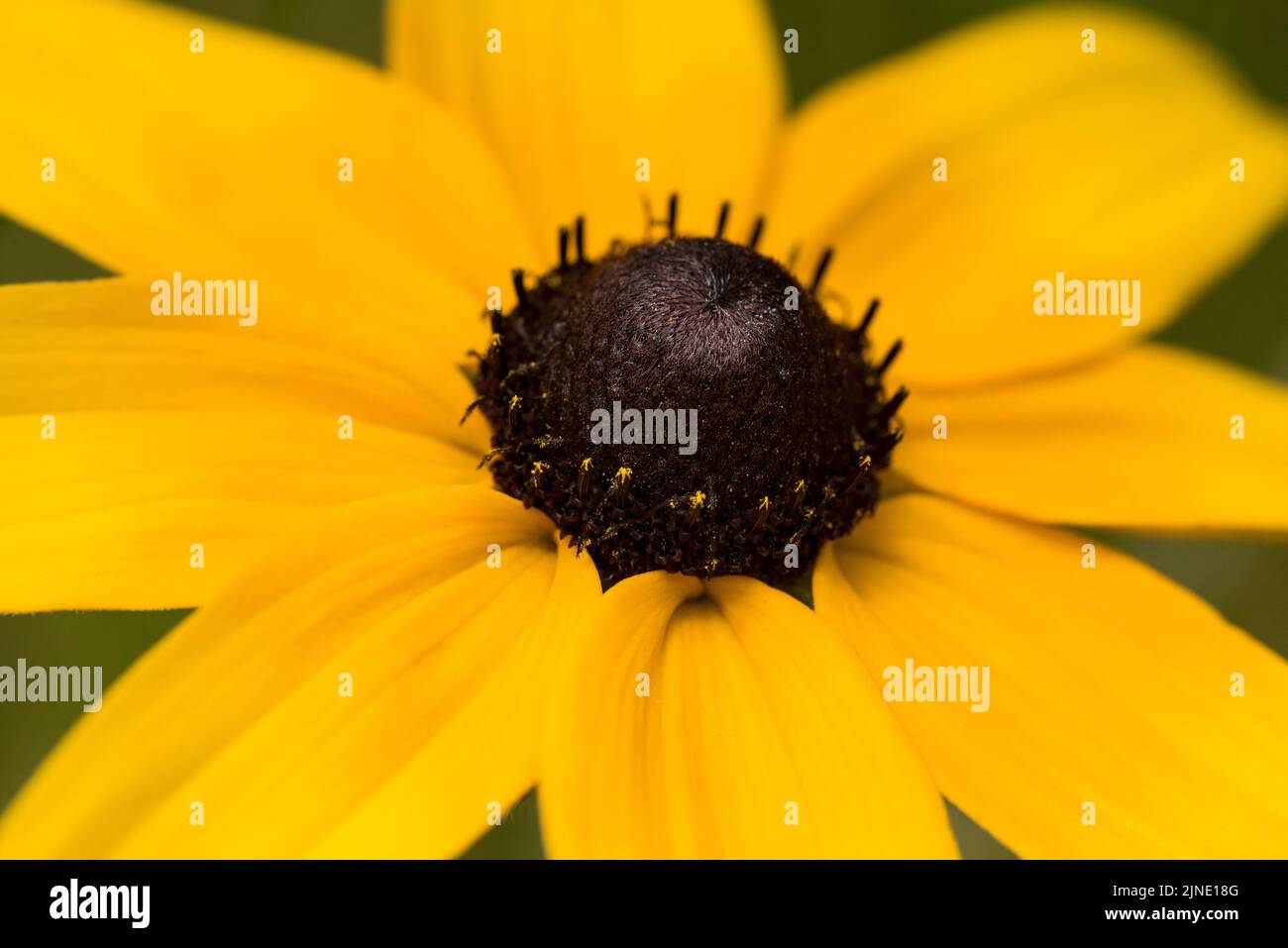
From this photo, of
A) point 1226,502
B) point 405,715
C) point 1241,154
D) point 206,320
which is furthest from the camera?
point 1241,154

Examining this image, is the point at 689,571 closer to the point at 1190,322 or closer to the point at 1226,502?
the point at 1226,502

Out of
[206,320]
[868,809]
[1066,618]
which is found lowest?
[868,809]

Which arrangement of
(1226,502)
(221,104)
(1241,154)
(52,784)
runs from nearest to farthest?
(52,784)
(1226,502)
(221,104)
(1241,154)

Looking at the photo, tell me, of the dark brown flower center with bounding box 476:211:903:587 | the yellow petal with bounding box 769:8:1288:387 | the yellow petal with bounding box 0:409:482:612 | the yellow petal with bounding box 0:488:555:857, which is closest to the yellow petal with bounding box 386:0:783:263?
the yellow petal with bounding box 769:8:1288:387

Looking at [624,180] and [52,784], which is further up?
[624,180]

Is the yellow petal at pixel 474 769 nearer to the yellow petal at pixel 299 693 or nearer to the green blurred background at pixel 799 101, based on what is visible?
the yellow petal at pixel 299 693

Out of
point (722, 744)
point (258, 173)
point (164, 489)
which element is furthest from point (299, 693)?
point (258, 173)

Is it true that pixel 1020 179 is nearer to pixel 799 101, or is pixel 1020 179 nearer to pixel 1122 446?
pixel 1122 446

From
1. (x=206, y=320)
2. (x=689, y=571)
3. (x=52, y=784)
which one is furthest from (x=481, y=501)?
(x=52, y=784)
